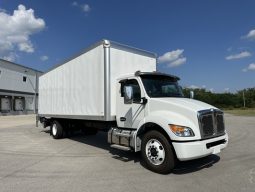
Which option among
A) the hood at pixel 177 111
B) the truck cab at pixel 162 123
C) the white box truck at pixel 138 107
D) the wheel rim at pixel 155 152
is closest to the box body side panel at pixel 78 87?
the white box truck at pixel 138 107

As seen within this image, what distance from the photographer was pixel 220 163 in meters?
7.57

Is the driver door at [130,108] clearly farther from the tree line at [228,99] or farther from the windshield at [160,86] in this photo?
the tree line at [228,99]

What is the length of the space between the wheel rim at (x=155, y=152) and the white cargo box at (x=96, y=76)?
209 centimetres

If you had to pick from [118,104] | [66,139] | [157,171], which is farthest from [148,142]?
[66,139]

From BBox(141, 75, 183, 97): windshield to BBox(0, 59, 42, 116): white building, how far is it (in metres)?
42.3

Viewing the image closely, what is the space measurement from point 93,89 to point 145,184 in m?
4.44

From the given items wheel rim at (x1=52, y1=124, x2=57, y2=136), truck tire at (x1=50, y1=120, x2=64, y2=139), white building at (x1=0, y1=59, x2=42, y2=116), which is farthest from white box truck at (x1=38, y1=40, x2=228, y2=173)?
white building at (x1=0, y1=59, x2=42, y2=116)

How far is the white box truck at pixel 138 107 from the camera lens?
254 inches

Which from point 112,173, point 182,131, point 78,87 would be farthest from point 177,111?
point 78,87

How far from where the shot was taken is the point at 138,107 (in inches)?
308

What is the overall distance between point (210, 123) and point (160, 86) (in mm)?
1977

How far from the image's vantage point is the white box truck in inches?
254

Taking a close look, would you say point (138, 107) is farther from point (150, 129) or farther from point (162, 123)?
point (162, 123)

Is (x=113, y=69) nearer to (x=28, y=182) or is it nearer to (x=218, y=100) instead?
(x=28, y=182)
